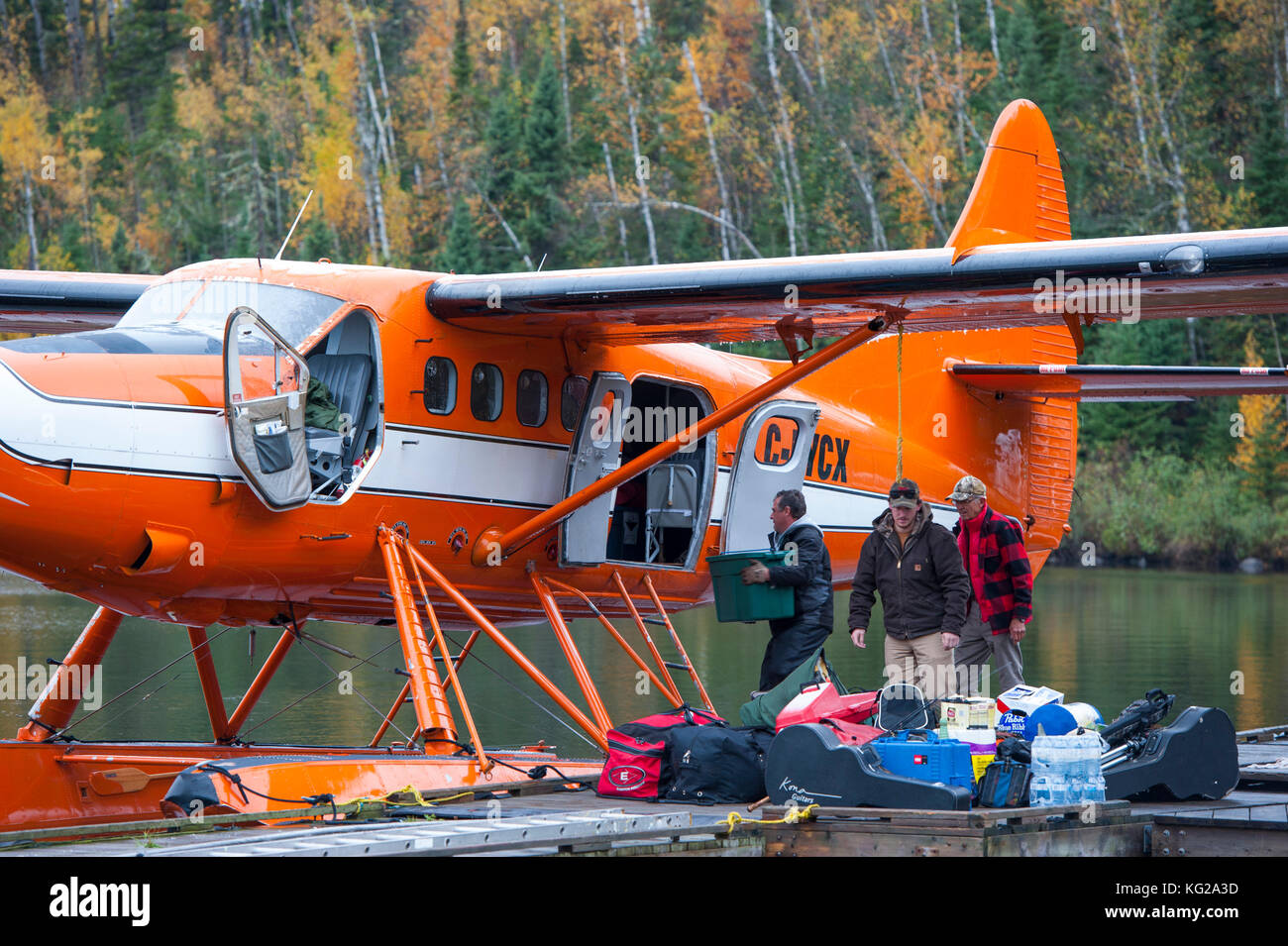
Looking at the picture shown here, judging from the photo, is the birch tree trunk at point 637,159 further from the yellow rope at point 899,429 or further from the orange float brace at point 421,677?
the orange float brace at point 421,677

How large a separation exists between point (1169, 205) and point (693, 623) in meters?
22.9

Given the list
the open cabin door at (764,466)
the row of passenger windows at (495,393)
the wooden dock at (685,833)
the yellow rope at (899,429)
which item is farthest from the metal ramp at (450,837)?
the yellow rope at (899,429)

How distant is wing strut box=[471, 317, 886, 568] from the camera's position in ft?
28.9

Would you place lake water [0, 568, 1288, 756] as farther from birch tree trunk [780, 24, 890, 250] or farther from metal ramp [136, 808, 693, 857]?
birch tree trunk [780, 24, 890, 250]

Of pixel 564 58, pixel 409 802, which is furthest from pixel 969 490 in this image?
pixel 564 58

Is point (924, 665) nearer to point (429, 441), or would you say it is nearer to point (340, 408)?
point (429, 441)

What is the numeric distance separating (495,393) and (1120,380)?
174 inches

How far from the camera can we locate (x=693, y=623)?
27.6m

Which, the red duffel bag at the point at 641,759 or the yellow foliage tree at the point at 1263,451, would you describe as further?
the yellow foliage tree at the point at 1263,451

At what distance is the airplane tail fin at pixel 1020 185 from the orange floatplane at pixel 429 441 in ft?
2.14

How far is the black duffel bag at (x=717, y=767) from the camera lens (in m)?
7.03

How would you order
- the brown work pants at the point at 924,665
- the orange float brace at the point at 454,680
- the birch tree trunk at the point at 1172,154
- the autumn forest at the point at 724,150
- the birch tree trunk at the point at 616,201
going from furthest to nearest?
the birch tree trunk at the point at 616,201
the birch tree trunk at the point at 1172,154
the autumn forest at the point at 724,150
the brown work pants at the point at 924,665
the orange float brace at the point at 454,680
